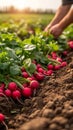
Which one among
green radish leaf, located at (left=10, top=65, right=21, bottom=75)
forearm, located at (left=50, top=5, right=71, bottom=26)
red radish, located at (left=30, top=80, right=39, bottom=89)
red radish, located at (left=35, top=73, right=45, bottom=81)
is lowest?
red radish, located at (left=35, top=73, right=45, bottom=81)

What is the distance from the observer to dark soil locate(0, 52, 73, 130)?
8.63ft

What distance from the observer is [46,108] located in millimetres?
3234

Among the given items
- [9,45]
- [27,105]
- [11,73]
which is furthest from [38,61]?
[27,105]

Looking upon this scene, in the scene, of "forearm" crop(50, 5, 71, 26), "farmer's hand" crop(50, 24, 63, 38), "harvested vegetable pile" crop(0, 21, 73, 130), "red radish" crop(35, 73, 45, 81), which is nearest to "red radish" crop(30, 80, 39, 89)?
"harvested vegetable pile" crop(0, 21, 73, 130)

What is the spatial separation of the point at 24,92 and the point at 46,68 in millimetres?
1094

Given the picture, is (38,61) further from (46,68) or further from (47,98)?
(47,98)

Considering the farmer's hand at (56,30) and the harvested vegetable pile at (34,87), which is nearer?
the harvested vegetable pile at (34,87)

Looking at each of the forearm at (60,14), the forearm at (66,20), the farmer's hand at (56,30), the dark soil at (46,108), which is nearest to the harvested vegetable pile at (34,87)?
the dark soil at (46,108)

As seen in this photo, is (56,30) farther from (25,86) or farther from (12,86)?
(12,86)

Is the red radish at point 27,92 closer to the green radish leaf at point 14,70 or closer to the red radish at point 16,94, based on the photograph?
the red radish at point 16,94

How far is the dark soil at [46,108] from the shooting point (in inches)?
104

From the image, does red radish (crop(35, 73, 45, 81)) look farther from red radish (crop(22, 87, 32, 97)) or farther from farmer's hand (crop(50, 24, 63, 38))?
farmer's hand (crop(50, 24, 63, 38))

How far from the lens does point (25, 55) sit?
191 inches

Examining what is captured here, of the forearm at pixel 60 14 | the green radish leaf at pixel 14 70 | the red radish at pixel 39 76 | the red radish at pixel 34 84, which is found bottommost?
the red radish at pixel 39 76
